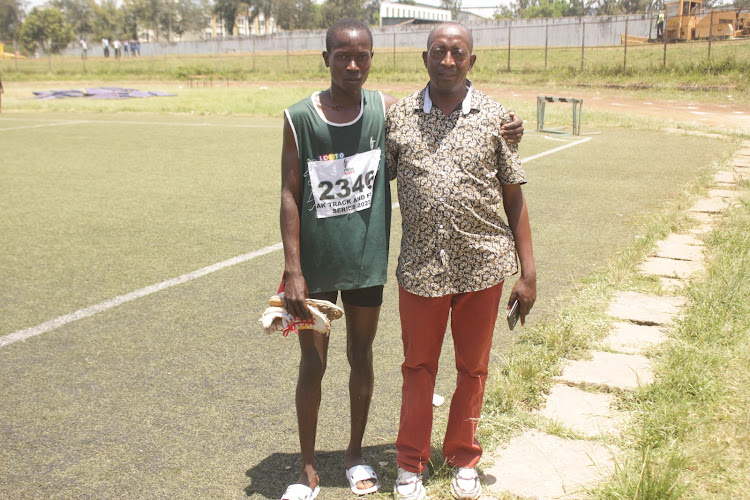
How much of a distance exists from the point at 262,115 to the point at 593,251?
1693cm

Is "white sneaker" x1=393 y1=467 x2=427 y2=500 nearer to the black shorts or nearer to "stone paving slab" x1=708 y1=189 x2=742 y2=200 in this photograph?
the black shorts

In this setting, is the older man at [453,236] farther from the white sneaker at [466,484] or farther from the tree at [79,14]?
the tree at [79,14]

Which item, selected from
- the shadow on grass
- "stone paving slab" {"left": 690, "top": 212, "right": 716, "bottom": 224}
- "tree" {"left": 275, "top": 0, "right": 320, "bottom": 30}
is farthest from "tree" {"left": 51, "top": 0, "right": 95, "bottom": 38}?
the shadow on grass

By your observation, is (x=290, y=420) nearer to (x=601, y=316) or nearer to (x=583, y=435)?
(x=583, y=435)

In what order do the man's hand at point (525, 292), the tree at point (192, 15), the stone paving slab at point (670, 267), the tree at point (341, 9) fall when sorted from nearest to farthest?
the man's hand at point (525, 292)
the stone paving slab at point (670, 267)
the tree at point (341, 9)
the tree at point (192, 15)

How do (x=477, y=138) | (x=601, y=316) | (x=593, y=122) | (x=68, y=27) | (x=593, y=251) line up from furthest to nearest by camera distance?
(x=68, y=27) → (x=593, y=122) → (x=593, y=251) → (x=601, y=316) → (x=477, y=138)

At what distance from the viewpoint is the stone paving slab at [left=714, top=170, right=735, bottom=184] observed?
384 inches

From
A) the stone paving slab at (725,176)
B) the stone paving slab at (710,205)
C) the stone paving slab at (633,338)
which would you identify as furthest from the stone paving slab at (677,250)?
the stone paving slab at (725,176)

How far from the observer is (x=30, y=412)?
366cm

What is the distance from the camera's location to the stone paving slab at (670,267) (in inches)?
222

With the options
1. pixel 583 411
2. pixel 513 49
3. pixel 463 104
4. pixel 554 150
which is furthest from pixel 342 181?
pixel 513 49

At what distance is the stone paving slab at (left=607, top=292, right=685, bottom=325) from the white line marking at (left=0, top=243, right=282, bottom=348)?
10.4ft

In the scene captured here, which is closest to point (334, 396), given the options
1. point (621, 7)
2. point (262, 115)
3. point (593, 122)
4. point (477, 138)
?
point (477, 138)

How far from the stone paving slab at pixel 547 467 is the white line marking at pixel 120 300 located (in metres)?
3.20
